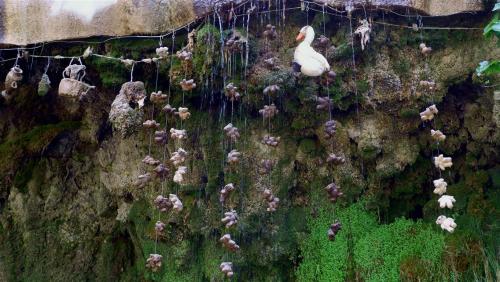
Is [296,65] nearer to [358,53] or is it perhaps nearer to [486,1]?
[358,53]

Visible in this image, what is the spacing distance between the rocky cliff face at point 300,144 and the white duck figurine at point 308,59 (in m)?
0.24

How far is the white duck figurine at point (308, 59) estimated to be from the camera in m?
3.21

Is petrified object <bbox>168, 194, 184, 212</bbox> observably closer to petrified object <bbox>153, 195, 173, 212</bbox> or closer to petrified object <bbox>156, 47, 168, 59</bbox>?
petrified object <bbox>153, 195, 173, 212</bbox>

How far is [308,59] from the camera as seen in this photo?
322cm

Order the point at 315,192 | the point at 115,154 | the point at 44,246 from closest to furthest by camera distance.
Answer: the point at 315,192 < the point at 115,154 < the point at 44,246

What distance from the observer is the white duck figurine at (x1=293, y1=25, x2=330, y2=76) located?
3209 millimetres

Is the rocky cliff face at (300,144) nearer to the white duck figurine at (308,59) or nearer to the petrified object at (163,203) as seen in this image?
the white duck figurine at (308,59)

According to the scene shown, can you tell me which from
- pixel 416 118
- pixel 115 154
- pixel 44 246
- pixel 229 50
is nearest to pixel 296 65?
pixel 229 50

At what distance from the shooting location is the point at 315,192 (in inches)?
155

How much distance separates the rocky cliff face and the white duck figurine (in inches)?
9.4

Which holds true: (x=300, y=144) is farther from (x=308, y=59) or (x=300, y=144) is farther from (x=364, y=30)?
(x=364, y=30)

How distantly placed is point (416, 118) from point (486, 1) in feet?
2.85

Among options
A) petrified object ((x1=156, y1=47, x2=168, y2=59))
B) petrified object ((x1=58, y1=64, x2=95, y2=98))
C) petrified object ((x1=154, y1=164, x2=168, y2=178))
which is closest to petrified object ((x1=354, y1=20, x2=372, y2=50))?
petrified object ((x1=156, y1=47, x2=168, y2=59))

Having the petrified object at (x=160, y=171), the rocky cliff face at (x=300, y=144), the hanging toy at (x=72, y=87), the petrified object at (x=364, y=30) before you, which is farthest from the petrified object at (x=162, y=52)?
the petrified object at (x=364, y=30)
